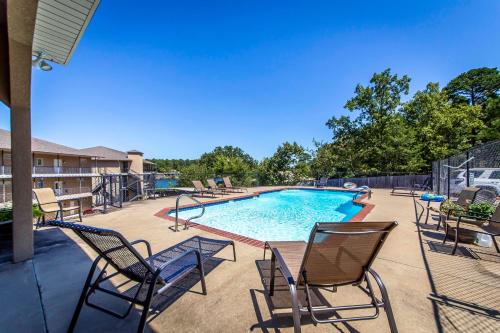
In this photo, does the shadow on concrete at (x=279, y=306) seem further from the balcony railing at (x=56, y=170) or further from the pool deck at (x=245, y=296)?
the balcony railing at (x=56, y=170)

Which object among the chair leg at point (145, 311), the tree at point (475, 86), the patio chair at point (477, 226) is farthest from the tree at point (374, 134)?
the chair leg at point (145, 311)

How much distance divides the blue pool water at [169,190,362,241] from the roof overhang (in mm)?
4837

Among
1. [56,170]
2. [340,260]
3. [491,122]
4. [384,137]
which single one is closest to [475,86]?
[491,122]

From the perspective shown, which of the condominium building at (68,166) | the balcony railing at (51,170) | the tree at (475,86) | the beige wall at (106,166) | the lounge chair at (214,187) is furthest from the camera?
the beige wall at (106,166)

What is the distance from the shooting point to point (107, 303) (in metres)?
2.09

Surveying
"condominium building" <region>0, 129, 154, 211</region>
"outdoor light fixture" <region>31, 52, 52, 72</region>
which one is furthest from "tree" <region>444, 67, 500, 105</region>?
"condominium building" <region>0, 129, 154, 211</region>

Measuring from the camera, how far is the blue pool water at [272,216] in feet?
21.1

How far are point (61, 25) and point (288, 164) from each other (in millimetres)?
17526

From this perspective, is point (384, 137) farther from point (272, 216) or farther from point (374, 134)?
point (272, 216)

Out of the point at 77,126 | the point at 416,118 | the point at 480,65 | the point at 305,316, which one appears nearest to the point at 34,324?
the point at 305,316

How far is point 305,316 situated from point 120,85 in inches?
618

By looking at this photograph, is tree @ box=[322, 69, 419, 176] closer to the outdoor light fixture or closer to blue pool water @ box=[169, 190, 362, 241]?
blue pool water @ box=[169, 190, 362, 241]

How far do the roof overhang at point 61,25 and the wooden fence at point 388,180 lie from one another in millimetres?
17856

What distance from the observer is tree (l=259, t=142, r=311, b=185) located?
18.2m
